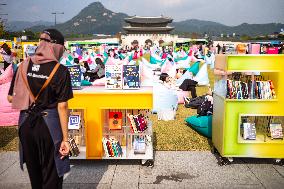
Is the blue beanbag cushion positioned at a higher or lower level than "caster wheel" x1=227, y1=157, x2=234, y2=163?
higher

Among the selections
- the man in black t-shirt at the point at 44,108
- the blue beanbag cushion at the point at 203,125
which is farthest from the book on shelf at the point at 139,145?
the man in black t-shirt at the point at 44,108

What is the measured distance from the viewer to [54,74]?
332 centimetres

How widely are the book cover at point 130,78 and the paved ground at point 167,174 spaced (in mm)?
1451

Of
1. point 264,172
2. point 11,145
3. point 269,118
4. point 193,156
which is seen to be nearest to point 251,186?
point 264,172

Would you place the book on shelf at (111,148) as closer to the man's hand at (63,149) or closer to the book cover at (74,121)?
the book cover at (74,121)

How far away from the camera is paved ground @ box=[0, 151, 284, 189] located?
5.13 meters

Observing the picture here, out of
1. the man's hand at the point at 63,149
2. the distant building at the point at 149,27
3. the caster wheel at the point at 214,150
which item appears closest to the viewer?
the man's hand at the point at 63,149

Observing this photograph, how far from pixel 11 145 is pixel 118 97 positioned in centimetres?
309

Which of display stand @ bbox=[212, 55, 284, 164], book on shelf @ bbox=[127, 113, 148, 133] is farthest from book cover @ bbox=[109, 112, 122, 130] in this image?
display stand @ bbox=[212, 55, 284, 164]

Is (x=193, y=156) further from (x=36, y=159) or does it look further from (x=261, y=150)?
(x=36, y=159)

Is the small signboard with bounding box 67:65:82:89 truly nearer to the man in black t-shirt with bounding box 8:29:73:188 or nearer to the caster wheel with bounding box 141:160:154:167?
the caster wheel with bounding box 141:160:154:167

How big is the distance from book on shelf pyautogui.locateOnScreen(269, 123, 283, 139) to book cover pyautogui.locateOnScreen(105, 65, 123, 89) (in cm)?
295

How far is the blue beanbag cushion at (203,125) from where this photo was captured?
7516mm

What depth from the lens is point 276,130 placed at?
19.8 ft
